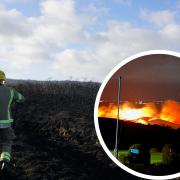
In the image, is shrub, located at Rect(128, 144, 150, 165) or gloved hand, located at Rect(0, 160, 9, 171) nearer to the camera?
shrub, located at Rect(128, 144, 150, 165)

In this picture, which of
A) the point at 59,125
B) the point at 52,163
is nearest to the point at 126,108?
the point at 52,163

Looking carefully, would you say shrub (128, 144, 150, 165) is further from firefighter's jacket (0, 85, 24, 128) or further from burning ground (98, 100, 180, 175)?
firefighter's jacket (0, 85, 24, 128)

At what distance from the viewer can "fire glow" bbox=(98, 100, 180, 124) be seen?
3.56m

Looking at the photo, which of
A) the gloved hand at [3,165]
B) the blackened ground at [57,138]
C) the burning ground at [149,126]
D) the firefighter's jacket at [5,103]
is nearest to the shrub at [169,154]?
the burning ground at [149,126]

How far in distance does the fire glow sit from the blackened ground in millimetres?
5184

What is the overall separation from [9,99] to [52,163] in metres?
1.96

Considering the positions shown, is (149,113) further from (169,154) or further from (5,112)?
(5,112)

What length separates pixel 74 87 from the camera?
15500 millimetres

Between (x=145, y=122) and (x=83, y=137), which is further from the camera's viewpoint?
(x=83, y=137)

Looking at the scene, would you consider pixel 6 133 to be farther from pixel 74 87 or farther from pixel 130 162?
pixel 74 87

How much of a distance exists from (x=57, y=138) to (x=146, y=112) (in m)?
7.52

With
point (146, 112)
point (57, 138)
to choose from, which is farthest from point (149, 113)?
point (57, 138)

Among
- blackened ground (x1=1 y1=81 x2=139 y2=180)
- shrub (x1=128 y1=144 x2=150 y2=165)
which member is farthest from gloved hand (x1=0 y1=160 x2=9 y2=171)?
shrub (x1=128 y1=144 x2=150 y2=165)

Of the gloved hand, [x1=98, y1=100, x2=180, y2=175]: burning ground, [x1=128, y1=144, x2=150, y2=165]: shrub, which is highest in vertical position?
[x1=98, y1=100, x2=180, y2=175]: burning ground
